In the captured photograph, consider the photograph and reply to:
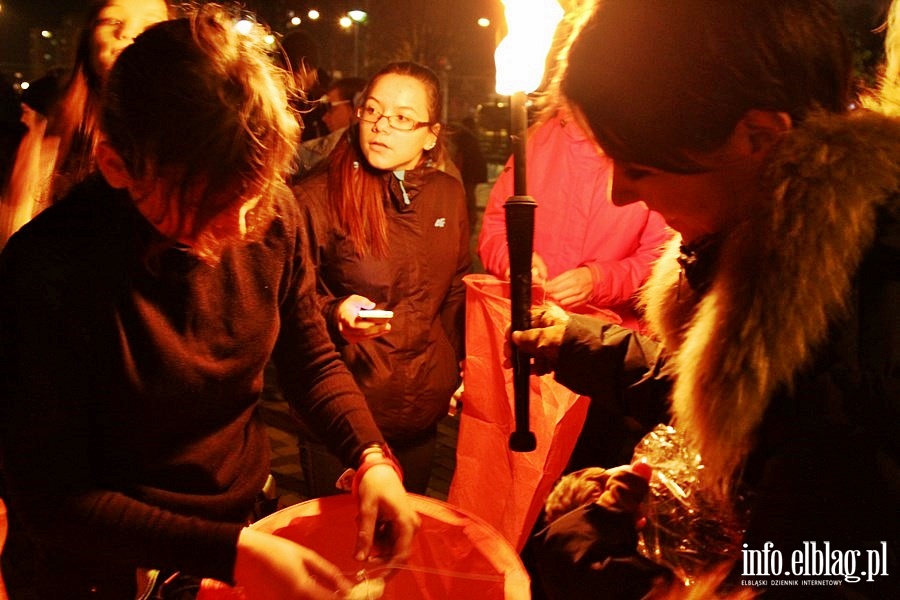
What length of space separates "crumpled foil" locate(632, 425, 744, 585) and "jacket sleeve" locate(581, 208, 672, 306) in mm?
1438

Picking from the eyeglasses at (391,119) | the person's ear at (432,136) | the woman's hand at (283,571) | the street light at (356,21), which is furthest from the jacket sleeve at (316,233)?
the street light at (356,21)

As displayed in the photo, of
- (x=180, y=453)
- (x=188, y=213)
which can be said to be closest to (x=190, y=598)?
(x=180, y=453)

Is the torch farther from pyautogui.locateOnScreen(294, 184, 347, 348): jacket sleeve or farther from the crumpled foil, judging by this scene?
pyautogui.locateOnScreen(294, 184, 347, 348): jacket sleeve

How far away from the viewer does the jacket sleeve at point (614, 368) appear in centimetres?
191

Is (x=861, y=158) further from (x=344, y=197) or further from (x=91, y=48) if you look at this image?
(x=91, y=48)

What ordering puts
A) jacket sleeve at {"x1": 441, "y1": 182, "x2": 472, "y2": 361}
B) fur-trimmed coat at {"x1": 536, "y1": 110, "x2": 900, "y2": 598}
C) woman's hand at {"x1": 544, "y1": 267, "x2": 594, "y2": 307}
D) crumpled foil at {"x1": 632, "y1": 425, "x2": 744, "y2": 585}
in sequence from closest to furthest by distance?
fur-trimmed coat at {"x1": 536, "y1": 110, "x2": 900, "y2": 598}
crumpled foil at {"x1": 632, "y1": 425, "x2": 744, "y2": 585}
woman's hand at {"x1": 544, "y1": 267, "x2": 594, "y2": 307}
jacket sleeve at {"x1": 441, "y1": 182, "x2": 472, "y2": 361}

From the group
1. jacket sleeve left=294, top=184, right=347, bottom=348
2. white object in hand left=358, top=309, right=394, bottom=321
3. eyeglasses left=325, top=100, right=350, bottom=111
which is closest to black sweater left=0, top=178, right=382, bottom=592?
white object in hand left=358, top=309, right=394, bottom=321

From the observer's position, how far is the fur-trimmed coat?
41.6 inches

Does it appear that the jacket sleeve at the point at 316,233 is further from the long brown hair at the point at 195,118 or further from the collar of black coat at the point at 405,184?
the long brown hair at the point at 195,118

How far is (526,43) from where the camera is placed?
171 centimetres

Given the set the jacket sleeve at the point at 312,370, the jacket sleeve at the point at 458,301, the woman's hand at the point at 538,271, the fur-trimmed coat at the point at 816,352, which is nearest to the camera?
the fur-trimmed coat at the point at 816,352

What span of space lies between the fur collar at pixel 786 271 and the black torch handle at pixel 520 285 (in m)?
0.48

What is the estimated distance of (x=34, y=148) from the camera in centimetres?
340

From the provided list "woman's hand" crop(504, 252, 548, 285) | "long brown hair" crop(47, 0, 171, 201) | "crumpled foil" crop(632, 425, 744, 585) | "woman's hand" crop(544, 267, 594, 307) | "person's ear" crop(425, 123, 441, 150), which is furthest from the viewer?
"person's ear" crop(425, 123, 441, 150)
